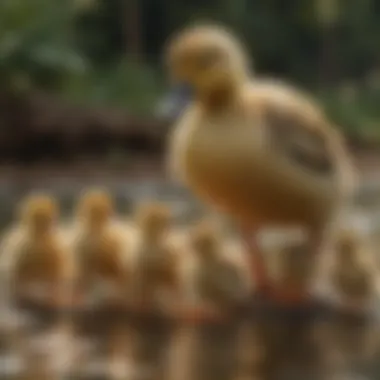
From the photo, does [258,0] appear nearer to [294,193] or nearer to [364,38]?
[364,38]

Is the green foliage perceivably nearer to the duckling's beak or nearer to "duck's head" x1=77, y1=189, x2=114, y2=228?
the duckling's beak

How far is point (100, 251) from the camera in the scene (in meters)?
1.38

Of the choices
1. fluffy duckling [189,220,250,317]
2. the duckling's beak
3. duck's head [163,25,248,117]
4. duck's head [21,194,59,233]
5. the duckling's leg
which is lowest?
fluffy duckling [189,220,250,317]

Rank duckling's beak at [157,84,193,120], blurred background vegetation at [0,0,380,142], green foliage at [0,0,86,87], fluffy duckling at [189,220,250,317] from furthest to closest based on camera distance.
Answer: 1. blurred background vegetation at [0,0,380,142]
2. green foliage at [0,0,86,87]
3. duckling's beak at [157,84,193,120]
4. fluffy duckling at [189,220,250,317]

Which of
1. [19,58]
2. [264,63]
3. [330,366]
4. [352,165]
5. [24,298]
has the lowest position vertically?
[330,366]

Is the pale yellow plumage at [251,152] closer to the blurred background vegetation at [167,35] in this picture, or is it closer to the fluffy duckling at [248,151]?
the fluffy duckling at [248,151]

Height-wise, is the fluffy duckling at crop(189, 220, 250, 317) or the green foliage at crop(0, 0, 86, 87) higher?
the green foliage at crop(0, 0, 86, 87)

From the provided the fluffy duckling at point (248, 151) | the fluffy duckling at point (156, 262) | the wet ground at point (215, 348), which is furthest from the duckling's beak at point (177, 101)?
the wet ground at point (215, 348)

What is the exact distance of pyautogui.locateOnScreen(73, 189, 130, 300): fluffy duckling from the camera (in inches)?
54.1

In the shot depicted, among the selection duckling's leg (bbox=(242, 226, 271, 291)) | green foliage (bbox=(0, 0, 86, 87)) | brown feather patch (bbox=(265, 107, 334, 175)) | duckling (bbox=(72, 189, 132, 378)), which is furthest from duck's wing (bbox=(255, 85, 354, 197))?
green foliage (bbox=(0, 0, 86, 87))

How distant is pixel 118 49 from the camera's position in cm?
333

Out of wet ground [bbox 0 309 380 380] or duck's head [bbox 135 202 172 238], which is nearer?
wet ground [bbox 0 309 380 380]

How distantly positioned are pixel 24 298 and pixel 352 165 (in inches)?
56.8

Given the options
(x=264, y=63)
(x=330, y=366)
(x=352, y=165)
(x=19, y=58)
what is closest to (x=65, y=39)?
(x=19, y=58)
